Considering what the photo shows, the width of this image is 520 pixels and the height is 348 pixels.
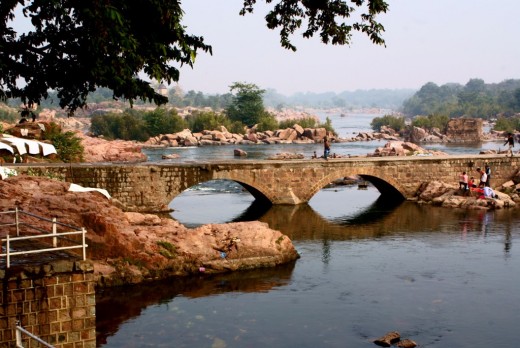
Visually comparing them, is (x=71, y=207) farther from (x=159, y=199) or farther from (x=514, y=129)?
(x=514, y=129)

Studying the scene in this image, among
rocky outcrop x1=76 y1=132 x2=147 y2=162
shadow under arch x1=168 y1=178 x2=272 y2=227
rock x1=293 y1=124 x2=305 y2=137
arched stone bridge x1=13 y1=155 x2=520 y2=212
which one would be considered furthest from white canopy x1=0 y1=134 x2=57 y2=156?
rock x1=293 y1=124 x2=305 y2=137

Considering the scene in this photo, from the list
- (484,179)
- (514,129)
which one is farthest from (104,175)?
(514,129)

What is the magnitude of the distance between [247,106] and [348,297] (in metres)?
109

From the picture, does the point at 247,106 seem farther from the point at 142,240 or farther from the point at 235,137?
the point at 142,240

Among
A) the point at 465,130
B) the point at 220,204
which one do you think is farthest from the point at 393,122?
the point at 220,204

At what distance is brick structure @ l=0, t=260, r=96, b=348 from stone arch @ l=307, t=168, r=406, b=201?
30690 millimetres

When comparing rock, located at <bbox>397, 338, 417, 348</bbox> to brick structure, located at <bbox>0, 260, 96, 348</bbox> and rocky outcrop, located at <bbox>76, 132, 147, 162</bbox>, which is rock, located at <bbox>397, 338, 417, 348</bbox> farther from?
rocky outcrop, located at <bbox>76, 132, 147, 162</bbox>

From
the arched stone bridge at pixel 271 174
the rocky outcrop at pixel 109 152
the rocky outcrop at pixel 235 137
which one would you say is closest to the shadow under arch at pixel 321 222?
the arched stone bridge at pixel 271 174

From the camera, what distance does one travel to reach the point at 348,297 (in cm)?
2408

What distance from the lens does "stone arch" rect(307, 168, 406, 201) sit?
43.8 metres

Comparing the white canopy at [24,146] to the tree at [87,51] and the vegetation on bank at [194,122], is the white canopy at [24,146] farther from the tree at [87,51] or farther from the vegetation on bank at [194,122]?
the vegetation on bank at [194,122]

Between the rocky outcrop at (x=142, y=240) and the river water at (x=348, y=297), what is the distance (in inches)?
25.1

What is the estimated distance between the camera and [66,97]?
18.1m

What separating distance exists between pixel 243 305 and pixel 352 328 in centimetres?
428
